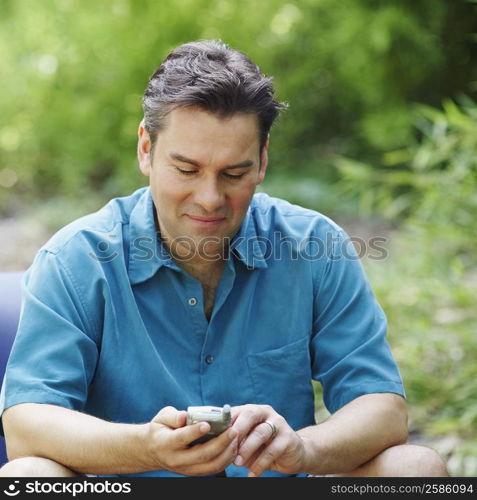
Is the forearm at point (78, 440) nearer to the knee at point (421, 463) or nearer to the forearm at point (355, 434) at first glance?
the forearm at point (355, 434)

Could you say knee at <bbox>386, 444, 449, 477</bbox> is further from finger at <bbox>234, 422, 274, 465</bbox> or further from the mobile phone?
the mobile phone

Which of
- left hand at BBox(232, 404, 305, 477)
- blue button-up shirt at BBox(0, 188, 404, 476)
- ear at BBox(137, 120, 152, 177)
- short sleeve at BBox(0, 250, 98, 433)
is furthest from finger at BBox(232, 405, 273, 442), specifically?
ear at BBox(137, 120, 152, 177)

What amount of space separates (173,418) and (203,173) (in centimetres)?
59

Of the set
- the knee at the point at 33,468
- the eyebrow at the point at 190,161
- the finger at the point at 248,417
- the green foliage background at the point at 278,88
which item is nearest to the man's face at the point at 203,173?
the eyebrow at the point at 190,161

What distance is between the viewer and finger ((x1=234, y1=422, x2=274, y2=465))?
166cm

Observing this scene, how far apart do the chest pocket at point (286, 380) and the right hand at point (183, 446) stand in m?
0.38

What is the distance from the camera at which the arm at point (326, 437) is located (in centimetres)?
168

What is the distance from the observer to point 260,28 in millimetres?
5863

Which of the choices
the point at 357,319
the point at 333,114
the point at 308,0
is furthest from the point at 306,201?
the point at 357,319

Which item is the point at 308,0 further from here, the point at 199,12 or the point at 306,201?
the point at 306,201

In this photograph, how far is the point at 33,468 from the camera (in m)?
1.68

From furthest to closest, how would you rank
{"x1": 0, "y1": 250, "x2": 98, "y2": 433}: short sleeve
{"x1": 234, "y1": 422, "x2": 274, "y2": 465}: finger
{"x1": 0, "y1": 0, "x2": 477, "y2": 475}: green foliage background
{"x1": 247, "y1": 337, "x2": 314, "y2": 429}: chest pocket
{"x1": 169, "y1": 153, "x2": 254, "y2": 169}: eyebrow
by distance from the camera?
{"x1": 0, "y1": 0, "x2": 477, "y2": 475}: green foliage background → {"x1": 247, "y1": 337, "x2": 314, "y2": 429}: chest pocket → {"x1": 169, "y1": 153, "x2": 254, "y2": 169}: eyebrow → {"x1": 0, "y1": 250, "x2": 98, "y2": 433}: short sleeve → {"x1": 234, "y1": 422, "x2": 274, "y2": 465}: finger

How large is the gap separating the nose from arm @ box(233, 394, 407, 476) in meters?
0.47

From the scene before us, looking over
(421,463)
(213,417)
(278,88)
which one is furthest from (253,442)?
(278,88)
